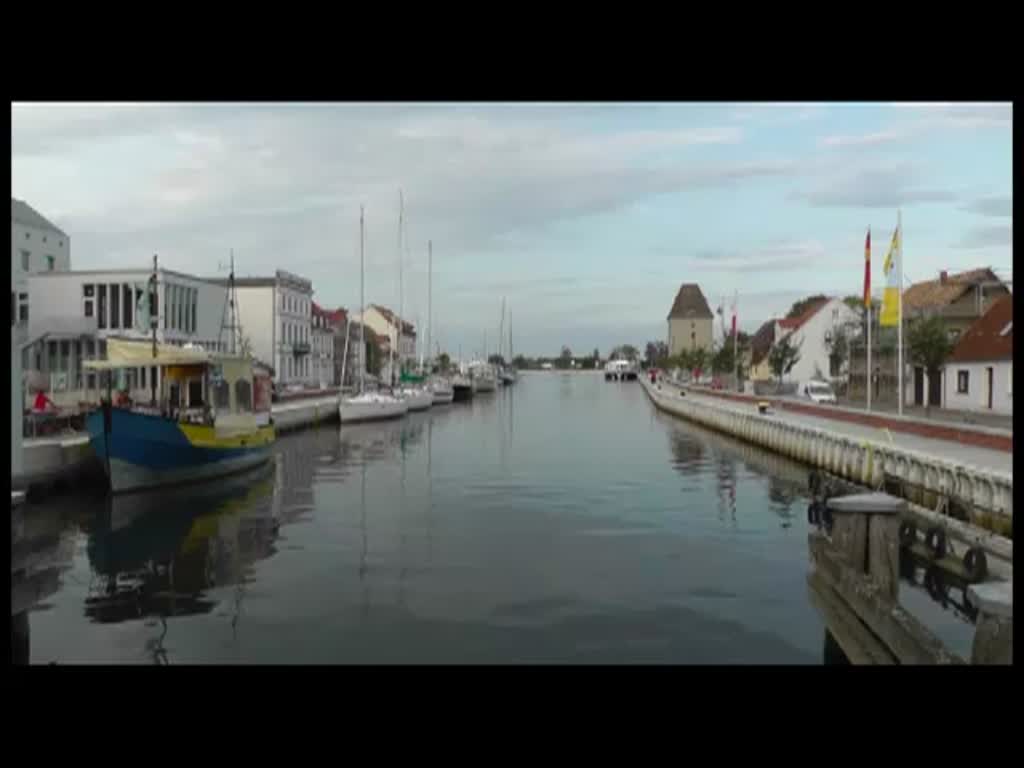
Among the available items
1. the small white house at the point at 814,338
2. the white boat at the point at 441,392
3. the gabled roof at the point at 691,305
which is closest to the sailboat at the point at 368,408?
the white boat at the point at 441,392

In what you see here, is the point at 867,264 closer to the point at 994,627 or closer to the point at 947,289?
the point at 947,289

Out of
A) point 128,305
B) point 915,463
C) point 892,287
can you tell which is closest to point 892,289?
point 892,287

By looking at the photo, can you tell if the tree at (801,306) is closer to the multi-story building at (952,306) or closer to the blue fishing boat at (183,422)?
the multi-story building at (952,306)

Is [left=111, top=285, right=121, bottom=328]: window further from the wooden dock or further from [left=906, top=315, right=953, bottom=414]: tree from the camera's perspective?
the wooden dock

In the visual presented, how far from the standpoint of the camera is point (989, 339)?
43.7 m

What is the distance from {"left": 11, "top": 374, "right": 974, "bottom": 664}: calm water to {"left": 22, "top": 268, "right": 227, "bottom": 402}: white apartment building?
695 inches

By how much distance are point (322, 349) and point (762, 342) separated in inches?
1902

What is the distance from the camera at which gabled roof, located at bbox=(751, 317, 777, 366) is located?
97887 millimetres

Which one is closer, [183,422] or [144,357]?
[183,422]

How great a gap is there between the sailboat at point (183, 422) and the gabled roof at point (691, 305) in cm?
14897

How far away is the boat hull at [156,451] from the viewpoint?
25844 mm
